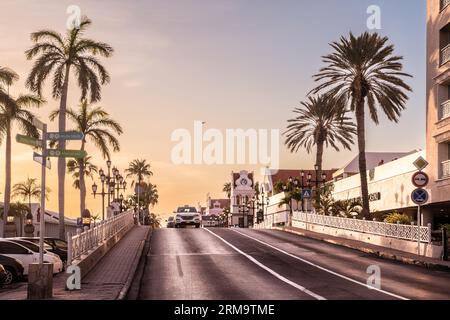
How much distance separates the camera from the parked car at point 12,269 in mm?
23438

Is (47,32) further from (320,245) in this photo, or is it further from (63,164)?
(320,245)

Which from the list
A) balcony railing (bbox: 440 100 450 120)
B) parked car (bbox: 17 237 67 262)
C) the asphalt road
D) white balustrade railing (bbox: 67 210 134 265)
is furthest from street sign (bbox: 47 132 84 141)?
balcony railing (bbox: 440 100 450 120)

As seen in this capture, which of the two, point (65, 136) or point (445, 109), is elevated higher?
point (445, 109)

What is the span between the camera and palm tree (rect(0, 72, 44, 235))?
50.4 m

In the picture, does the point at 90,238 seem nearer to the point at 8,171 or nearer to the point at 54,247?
the point at 54,247

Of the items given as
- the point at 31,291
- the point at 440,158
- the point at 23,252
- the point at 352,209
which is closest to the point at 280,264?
the point at 23,252

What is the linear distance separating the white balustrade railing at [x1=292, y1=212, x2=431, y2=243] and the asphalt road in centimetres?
231

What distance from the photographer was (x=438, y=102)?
41469mm

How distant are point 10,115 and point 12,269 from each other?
3021 centimetres

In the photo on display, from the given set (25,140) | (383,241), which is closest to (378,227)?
(383,241)

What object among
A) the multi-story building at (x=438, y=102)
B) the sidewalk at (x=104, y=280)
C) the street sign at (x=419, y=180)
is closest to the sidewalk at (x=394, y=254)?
the street sign at (x=419, y=180)

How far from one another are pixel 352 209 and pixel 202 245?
17.6 meters

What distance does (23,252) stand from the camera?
25.2 metres

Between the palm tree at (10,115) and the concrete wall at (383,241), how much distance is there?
72.4 ft
